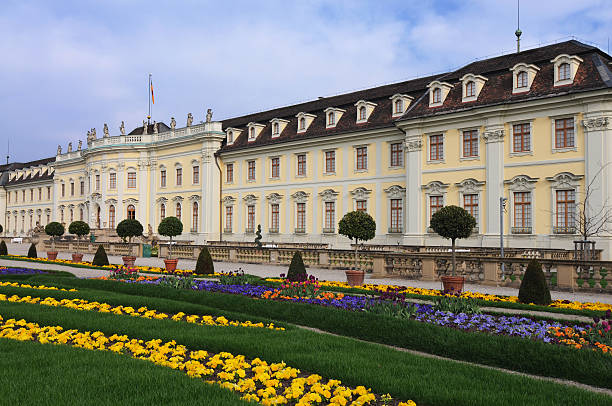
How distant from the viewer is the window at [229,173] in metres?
44.1

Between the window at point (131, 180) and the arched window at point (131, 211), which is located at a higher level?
the window at point (131, 180)

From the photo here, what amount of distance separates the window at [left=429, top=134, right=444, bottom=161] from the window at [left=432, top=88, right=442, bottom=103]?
1.93m

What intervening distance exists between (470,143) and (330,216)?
11.1 metres

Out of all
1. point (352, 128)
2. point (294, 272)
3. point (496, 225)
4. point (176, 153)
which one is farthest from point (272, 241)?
point (294, 272)

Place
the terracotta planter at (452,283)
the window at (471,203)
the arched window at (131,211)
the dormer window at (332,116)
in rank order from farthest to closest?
the arched window at (131,211)
the dormer window at (332,116)
the window at (471,203)
the terracotta planter at (452,283)

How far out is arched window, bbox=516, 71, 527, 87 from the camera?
2736 centimetres

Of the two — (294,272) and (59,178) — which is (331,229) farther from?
(59,178)

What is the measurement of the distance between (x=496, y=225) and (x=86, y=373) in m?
25.2

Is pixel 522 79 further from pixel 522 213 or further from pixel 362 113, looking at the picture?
pixel 362 113

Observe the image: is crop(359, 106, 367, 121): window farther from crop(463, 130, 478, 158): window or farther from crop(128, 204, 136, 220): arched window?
crop(128, 204, 136, 220): arched window

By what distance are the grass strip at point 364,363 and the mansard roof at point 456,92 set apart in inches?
886

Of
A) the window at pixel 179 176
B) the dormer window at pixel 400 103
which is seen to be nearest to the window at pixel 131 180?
the window at pixel 179 176

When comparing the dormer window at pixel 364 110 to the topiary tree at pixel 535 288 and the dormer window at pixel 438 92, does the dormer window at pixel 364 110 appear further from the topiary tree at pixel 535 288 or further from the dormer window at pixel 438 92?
the topiary tree at pixel 535 288

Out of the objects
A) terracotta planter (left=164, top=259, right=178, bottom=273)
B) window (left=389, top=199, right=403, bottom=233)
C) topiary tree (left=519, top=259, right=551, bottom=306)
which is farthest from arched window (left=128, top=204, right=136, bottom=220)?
topiary tree (left=519, top=259, right=551, bottom=306)
